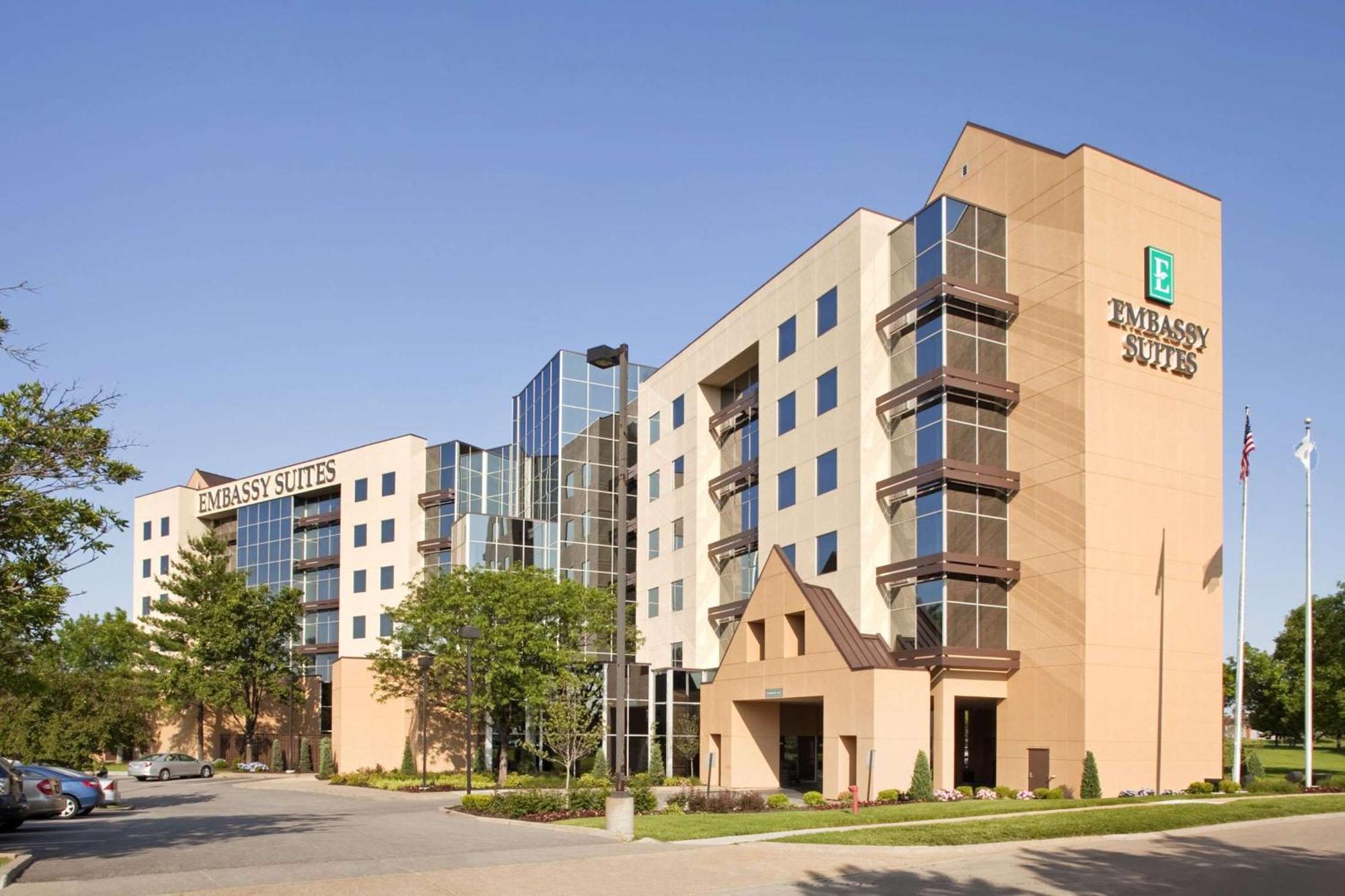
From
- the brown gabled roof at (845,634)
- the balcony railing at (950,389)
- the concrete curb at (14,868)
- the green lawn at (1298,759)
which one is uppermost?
the balcony railing at (950,389)

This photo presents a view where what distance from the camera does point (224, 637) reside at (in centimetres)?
7200

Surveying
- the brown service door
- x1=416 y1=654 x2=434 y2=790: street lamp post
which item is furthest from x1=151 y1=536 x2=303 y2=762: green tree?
Answer: the brown service door

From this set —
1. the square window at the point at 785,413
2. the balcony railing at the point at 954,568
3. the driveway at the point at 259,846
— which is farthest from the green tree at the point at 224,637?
the balcony railing at the point at 954,568

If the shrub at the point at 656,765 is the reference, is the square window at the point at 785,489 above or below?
above

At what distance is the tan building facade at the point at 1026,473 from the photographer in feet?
129

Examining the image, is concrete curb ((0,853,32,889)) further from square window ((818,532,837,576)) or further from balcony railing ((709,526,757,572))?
balcony railing ((709,526,757,572))

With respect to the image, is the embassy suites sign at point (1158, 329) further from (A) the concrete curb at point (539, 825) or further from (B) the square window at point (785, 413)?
(A) the concrete curb at point (539, 825)

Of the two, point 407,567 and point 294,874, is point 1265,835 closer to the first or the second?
point 294,874

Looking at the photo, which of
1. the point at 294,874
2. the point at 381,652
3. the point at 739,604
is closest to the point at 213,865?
the point at 294,874

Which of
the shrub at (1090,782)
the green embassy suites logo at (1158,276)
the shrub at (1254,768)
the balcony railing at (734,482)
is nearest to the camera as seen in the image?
the shrub at (1090,782)

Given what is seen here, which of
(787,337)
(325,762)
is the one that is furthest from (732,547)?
(325,762)

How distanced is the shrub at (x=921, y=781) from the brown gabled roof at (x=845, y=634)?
3.26 meters

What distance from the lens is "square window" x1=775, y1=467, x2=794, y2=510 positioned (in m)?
50.2

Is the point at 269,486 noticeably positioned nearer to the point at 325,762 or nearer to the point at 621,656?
the point at 325,762
